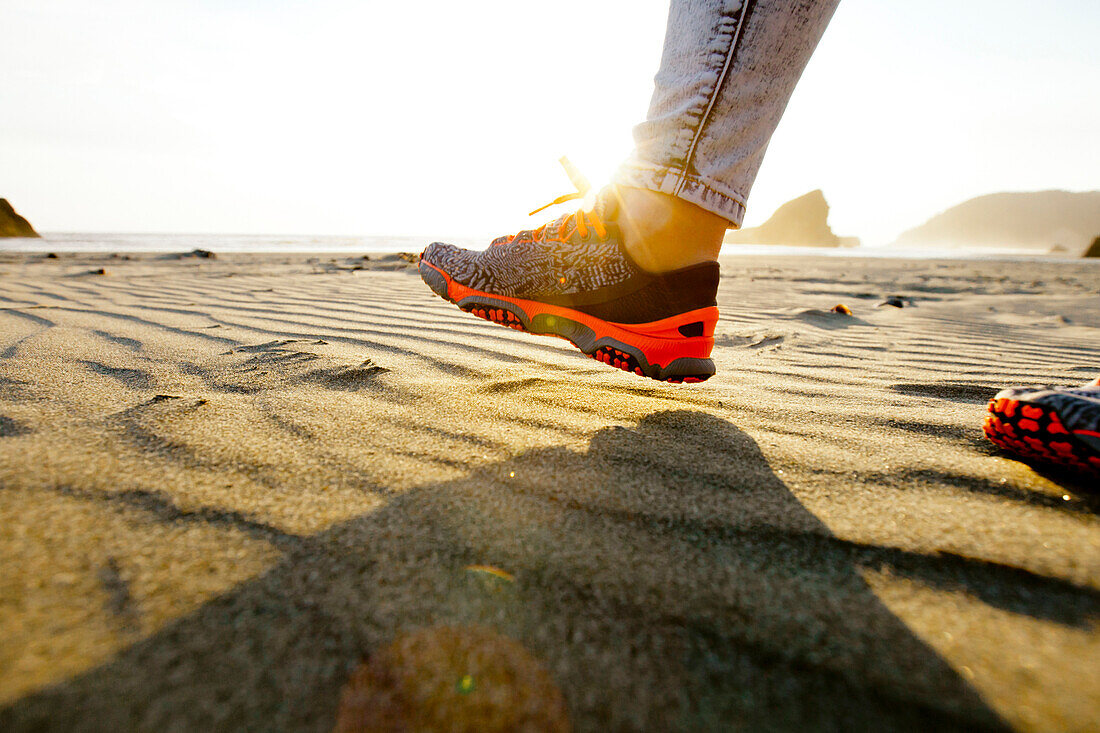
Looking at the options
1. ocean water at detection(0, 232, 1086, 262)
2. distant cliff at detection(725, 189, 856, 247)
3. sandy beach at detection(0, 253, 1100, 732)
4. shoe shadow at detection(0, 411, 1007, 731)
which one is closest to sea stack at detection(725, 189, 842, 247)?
distant cliff at detection(725, 189, 856, 247)

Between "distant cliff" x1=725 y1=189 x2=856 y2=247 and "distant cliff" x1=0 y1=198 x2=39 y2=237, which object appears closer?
"distant cliff" x1=0 y1=198 x2=39 y2=237

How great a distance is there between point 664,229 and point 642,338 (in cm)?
24

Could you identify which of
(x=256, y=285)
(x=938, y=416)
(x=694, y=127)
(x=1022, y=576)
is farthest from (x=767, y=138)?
(x=256, y=285)

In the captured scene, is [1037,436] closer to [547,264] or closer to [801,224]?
[547,264]

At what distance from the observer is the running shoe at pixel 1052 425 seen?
715 mm

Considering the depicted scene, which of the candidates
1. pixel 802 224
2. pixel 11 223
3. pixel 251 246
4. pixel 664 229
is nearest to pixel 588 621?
pixel 664 229

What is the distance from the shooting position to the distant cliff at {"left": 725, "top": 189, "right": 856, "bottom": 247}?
55938mm

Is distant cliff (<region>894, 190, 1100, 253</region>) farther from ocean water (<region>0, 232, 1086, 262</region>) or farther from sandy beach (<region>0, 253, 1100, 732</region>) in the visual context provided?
sandy beach (<region>0, 253, 1100, 732</region>)

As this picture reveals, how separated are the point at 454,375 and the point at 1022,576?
1067 millimetres

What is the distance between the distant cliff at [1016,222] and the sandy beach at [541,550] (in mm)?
82397

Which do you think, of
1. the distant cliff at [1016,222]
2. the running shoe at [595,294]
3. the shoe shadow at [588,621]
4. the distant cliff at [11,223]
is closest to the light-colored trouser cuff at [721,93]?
the running shoe at [595,294]

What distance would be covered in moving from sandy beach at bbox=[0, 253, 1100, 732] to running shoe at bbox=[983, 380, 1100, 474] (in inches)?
1.4

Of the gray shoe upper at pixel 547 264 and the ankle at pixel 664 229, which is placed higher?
the ankle at pixel 664 229

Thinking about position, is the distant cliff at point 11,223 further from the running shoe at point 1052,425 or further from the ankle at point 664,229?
the running shoe at point 1052,425
